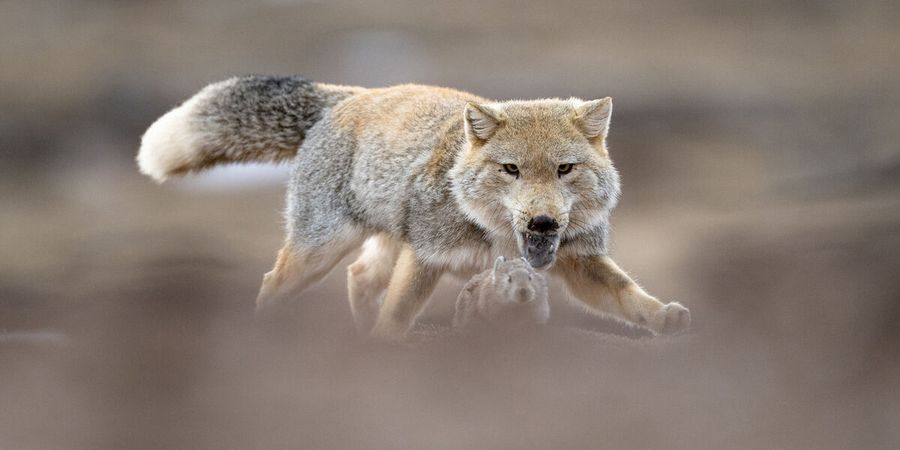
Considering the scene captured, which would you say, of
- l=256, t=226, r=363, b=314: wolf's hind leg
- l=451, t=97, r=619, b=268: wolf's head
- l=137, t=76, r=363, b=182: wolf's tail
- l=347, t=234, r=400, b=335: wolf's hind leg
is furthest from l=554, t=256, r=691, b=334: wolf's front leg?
l=137, t=76, r=363, b=182: wolf's tail

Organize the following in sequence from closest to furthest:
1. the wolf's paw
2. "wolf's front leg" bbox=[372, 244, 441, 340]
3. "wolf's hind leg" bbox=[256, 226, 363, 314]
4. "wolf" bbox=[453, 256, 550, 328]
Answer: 1. "wolf" bbox=[453, 256, 550, 328]
2. the wolf's paw
3. "wolf's front leg" bbox=[372, 244, 441, 340]
4. "wolf's hind leg" bbox=[256, 226, 363, 314]

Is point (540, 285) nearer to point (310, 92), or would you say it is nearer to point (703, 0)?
point (310, 92)

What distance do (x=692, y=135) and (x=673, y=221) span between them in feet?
4.91

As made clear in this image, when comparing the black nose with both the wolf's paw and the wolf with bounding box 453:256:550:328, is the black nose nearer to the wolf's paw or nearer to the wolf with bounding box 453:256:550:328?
the wolf with bounding box 453:256:550:328

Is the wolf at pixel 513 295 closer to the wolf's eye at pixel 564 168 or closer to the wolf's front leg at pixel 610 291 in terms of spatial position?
the wolf's eye at pixel 564 168

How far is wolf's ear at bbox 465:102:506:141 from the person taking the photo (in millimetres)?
4426

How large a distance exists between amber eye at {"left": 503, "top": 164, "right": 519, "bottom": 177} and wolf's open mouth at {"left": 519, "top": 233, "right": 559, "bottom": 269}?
30cm

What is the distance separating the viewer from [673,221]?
8.86 metres

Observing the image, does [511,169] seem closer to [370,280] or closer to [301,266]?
[301,266]

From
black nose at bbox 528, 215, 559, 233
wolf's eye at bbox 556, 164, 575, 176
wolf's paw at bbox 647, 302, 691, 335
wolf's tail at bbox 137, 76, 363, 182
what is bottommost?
wolf's paw at bbox 647, 302, 691, 335

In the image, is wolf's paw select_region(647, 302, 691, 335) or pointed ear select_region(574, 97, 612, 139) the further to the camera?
pointed ear select_region(574, 97, 612, 139)

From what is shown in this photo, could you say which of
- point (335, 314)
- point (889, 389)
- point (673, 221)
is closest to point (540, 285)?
point (335, 314)

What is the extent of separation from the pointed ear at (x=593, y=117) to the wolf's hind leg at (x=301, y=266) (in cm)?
137

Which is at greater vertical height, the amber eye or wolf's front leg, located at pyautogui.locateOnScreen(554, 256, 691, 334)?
the amber eye
